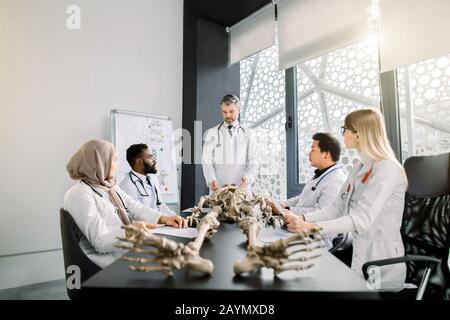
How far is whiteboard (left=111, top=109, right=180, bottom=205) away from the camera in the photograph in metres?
3.25

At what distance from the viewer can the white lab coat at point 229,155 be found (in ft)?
10.7

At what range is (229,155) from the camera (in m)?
3.32

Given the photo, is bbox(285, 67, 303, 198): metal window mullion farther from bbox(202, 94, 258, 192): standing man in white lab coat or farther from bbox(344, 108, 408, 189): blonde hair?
bbox(344, 108, 408, 189): blonde hair

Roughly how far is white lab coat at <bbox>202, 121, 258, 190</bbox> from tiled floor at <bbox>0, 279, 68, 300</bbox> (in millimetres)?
1618

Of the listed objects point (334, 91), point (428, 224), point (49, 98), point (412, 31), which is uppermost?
point (412, 31)

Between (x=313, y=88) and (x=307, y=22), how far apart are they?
2.20 ft

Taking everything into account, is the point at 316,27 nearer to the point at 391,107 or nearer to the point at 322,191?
the point at 391,107

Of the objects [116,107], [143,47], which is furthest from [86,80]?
[143,47]

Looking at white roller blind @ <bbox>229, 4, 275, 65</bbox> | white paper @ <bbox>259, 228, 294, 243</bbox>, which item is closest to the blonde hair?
Result: white paper @ <bbox>259, 228, 294, 243</bbox>

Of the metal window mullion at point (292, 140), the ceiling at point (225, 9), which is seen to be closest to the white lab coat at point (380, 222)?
the metal window mullion at point (292, 140)

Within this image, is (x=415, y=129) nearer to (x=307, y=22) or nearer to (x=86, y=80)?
(x=307, y=22)

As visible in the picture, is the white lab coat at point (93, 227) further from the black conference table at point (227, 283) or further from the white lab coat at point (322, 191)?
the white lab coat at point (322, 191)

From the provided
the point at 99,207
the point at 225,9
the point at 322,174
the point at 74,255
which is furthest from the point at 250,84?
the point at 74,255

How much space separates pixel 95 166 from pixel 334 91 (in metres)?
2.57
